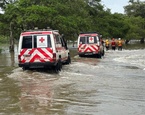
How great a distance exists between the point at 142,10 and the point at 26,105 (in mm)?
98233

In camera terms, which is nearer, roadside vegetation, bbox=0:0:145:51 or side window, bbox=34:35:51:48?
side window, bbox=34:35:51:48

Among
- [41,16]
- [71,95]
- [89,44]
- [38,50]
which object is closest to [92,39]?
[89,44]

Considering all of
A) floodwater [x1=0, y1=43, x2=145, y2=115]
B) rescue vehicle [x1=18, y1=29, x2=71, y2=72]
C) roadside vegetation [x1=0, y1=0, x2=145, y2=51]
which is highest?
roadside vegetation [x1=0, y1=0, x2=145, y2=51]

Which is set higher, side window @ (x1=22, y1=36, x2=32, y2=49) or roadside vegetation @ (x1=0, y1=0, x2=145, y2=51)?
roadside vegetation @ (x1=0, y1=0, x2=145, y2=51)

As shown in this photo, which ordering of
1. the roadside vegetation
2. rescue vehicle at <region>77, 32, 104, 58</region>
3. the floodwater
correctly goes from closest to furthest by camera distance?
1. the floodwater
2. rescue vehicle at <region>77, 32, 104, 58</region>
3. the roadside vegetation

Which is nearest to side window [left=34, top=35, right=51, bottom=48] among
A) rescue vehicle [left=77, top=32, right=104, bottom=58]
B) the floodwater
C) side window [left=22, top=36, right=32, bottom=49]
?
side window [left=22, top=36, right=32, bottom=49]

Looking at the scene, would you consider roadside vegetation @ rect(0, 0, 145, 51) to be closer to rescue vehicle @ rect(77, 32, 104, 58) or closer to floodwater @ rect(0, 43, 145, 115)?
rescue vehicle @ rect(77, 32, 104, 58)

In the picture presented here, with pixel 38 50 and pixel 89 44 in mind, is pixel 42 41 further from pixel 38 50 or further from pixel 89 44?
pixel 89 44

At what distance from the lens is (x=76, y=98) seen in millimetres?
9312

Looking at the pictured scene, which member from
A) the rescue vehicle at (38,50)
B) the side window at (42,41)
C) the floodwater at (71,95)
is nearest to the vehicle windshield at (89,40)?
the rescue vehicle at (38,50)

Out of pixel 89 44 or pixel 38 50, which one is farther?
pixel 89 44

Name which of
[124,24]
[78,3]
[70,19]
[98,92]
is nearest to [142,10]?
[124,24]

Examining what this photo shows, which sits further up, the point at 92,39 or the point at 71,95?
the point at 92,39

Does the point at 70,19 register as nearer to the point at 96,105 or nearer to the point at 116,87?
the point at 116,87
